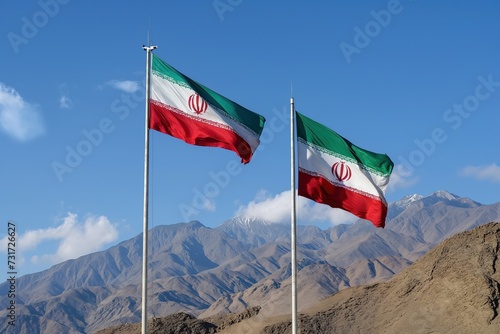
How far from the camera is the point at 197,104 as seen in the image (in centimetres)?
1998

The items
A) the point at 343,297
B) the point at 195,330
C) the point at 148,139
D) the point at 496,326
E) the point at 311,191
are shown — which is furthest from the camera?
the point at 195,330

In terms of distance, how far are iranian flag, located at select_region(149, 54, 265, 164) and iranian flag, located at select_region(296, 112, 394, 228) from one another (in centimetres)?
188

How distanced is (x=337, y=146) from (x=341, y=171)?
73cm

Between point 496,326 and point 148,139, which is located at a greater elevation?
point 148,139

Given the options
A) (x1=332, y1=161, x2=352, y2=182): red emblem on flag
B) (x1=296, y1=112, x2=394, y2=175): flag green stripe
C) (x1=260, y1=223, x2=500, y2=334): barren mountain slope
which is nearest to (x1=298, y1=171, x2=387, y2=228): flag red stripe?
(x1=332, y1=161, x2=352, y2=182): red emblem on flag

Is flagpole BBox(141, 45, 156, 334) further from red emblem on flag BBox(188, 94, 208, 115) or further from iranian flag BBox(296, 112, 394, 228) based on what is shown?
iranian flag BBox(296, 112, 394, 228)

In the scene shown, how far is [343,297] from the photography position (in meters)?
81.6

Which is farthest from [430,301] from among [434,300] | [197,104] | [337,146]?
[197,104]

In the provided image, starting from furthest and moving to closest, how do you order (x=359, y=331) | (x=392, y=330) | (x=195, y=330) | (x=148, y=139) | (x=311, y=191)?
(x=195, y=330), (x=359, y=331), (x=392, y=330), (x=311, y=191), (x=148, y=139)

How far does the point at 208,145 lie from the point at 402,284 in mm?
59004

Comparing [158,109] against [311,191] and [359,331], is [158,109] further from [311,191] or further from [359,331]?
[359,331]

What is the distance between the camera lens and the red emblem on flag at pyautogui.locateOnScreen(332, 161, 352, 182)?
21406 millimetres

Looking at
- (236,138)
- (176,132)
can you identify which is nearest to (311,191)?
(236,138)

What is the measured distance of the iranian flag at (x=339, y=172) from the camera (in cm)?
2106
